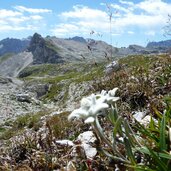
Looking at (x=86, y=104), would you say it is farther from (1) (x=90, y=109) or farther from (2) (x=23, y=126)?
(2) (x=23, y=126)

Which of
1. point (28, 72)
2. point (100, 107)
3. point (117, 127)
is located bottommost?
point (28, 72)

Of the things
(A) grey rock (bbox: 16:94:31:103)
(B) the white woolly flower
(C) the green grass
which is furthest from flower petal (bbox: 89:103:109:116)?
(A) grey rock (bbox: 16:94:31:103)

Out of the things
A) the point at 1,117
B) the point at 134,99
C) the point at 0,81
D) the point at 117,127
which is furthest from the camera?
the point at 0,81

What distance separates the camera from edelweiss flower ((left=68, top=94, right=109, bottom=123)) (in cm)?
326

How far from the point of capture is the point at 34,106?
1774 inches

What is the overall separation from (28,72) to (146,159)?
580 feet

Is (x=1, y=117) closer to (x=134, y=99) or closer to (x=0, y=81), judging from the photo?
(x=134, y=99)

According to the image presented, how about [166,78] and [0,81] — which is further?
[0,81]

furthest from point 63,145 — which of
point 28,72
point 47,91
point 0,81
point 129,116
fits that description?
point 28,72

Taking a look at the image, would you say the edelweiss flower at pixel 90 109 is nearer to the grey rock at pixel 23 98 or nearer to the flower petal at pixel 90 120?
the flower petal at pixel 90 120

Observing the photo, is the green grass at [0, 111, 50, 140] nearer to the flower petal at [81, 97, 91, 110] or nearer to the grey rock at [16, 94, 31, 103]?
the flower petal at [81, 97, 91, 110]

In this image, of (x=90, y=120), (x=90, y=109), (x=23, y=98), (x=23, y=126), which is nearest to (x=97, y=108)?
(x=90, y=109)

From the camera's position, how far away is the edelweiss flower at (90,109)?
128 inches

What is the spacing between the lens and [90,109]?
3.31 meters
